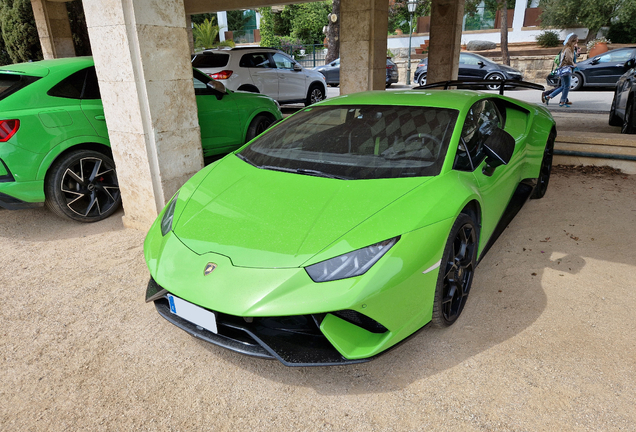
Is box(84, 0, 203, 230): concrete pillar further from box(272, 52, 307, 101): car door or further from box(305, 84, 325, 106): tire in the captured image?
box(305, 84, 325, 106): tire

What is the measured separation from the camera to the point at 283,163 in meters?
3.03

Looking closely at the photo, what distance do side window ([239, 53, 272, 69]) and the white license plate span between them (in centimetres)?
913

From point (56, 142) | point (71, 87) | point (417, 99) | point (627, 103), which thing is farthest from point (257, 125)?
point (627, 103)

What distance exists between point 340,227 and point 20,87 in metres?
3.72

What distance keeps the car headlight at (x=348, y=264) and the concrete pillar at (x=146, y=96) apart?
2611mm

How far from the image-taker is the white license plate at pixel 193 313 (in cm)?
210

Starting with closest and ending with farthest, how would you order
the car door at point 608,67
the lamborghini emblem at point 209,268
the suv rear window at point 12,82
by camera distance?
the lamborghini emblem at point 209,268
the suv rear window at point 12,82
the car door at point 608,67

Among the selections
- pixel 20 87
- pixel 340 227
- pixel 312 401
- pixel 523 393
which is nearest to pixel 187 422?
pixel 312 401

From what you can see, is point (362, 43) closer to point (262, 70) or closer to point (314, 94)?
point (262, 70)

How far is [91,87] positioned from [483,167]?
4.01m

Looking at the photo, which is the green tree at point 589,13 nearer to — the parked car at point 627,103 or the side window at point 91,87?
the parked car at point 627,103

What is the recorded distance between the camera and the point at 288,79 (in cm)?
1183

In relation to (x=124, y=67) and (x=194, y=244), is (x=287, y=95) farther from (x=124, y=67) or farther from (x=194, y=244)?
(x=194, y=244)

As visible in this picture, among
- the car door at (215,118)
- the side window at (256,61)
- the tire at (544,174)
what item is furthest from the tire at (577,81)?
the car door at (215,118)
